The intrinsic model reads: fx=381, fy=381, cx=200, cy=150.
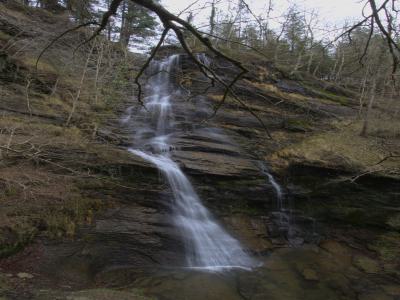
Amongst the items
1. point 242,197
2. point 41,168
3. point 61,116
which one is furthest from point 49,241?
point 61,116

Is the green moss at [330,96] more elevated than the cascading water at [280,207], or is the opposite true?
the green moss at [330,96]

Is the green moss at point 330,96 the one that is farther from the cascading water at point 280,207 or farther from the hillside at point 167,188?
the cascading water at point 280,207

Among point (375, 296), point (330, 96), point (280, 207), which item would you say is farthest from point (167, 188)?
point (330, 96)

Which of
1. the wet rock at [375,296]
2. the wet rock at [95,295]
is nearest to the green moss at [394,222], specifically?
the wet rock at [375,296]

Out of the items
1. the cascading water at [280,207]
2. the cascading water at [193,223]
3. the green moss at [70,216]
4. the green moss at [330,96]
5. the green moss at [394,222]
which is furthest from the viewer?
the green moss at [330,96]

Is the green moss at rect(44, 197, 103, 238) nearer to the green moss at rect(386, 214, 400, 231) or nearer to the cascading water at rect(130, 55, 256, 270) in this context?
the cascading water at rect(130, 55, 256, 270)

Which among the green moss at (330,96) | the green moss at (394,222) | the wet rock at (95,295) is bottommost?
the wet rock at (95,295)

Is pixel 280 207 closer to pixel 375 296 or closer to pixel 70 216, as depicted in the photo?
pixel 375 296

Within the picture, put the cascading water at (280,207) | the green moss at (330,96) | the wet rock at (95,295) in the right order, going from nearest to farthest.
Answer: the wet rock at (95,295), the cascading water at (280,207), the green moss at (330,96)

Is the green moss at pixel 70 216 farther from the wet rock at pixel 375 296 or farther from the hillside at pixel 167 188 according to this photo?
the wet rock at pixel 375 296

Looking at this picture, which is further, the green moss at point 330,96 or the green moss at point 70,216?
the green moss at point 330,96

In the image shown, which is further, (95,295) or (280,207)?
(280,207)

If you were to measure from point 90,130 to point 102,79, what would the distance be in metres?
4.93

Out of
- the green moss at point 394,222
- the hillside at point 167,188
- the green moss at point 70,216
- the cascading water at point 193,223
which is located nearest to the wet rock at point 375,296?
the hillside at point 167,188
